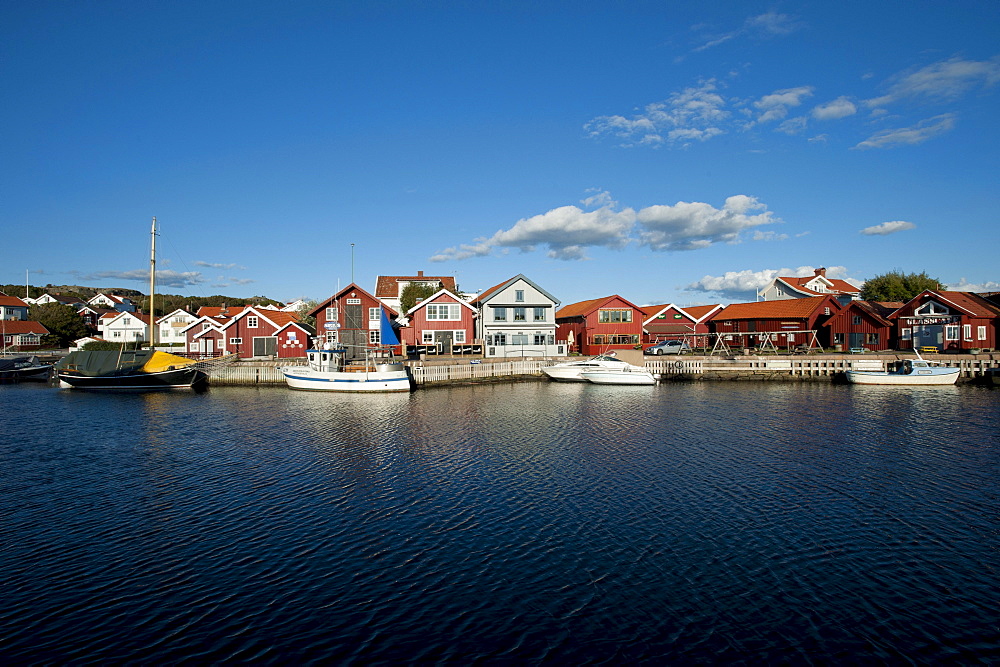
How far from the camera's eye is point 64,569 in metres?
12.6

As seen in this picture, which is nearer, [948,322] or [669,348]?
[948,322]

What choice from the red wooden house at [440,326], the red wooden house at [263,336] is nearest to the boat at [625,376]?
the red wooden house at [440,326]

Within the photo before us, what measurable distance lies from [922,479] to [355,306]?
50776mm

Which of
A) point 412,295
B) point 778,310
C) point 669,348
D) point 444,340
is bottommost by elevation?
point 669,348

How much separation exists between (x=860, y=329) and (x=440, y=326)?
46.1 m

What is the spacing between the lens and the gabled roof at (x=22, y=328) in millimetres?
83875

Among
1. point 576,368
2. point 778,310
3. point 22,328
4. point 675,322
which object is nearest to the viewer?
point 576,368

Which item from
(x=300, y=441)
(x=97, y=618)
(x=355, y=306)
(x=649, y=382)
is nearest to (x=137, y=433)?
(x=300, y=441)

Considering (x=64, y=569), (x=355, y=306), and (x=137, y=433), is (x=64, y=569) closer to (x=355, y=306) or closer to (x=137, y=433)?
(x=137, y=433)

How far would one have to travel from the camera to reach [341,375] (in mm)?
43688

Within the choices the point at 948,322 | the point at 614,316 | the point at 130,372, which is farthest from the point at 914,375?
the point at 130,372

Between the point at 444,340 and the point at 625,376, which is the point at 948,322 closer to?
the point at 625,376

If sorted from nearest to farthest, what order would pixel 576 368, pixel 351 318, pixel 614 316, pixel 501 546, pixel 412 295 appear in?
pixel 501 546 < pixel 576 368 < pixel 351 318 < pixel 614 316 < pixel 412 295

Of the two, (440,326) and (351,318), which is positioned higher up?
(351,318)
